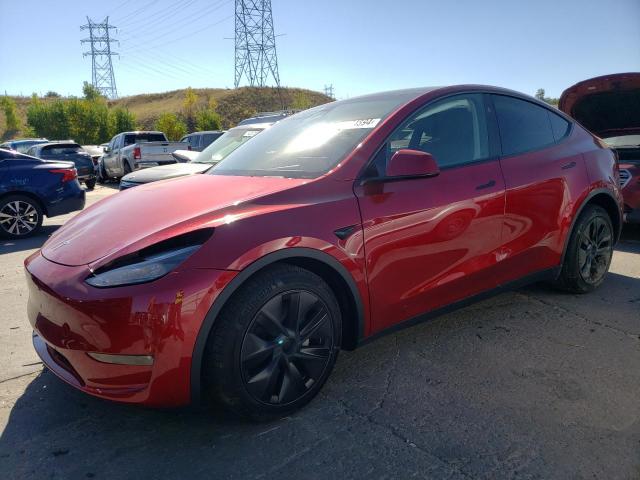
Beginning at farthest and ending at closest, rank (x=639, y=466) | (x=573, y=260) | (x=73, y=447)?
(x=573, y=260) → (x=73, y=447) → (x=639, y=466)

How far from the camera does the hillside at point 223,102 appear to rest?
70.1 m

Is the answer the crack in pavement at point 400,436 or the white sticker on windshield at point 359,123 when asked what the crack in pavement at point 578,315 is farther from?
the white sticker on windshield at point 359,123

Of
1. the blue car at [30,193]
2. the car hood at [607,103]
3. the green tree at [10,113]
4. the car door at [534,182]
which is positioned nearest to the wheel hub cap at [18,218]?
the blue car at [30,193]

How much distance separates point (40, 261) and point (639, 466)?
9.57 ft

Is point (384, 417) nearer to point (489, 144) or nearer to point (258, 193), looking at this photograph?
point (258, 193)

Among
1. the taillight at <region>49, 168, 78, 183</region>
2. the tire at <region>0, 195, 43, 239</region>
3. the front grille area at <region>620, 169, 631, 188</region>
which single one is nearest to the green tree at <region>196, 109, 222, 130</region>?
the taillight at <region>49, 168, 78, 183</region>

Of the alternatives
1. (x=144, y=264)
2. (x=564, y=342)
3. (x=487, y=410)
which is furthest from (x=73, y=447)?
(x=564, y=342)

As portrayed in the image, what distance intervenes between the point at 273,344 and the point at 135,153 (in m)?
12.7

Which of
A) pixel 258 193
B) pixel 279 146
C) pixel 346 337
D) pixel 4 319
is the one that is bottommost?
pixel 4 319

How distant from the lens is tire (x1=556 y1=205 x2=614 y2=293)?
3.77 meters

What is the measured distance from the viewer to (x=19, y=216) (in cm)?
743

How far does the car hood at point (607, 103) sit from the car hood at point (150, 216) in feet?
16.6

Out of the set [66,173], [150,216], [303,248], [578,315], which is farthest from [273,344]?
[66,173]

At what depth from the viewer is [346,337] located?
2619 mm
